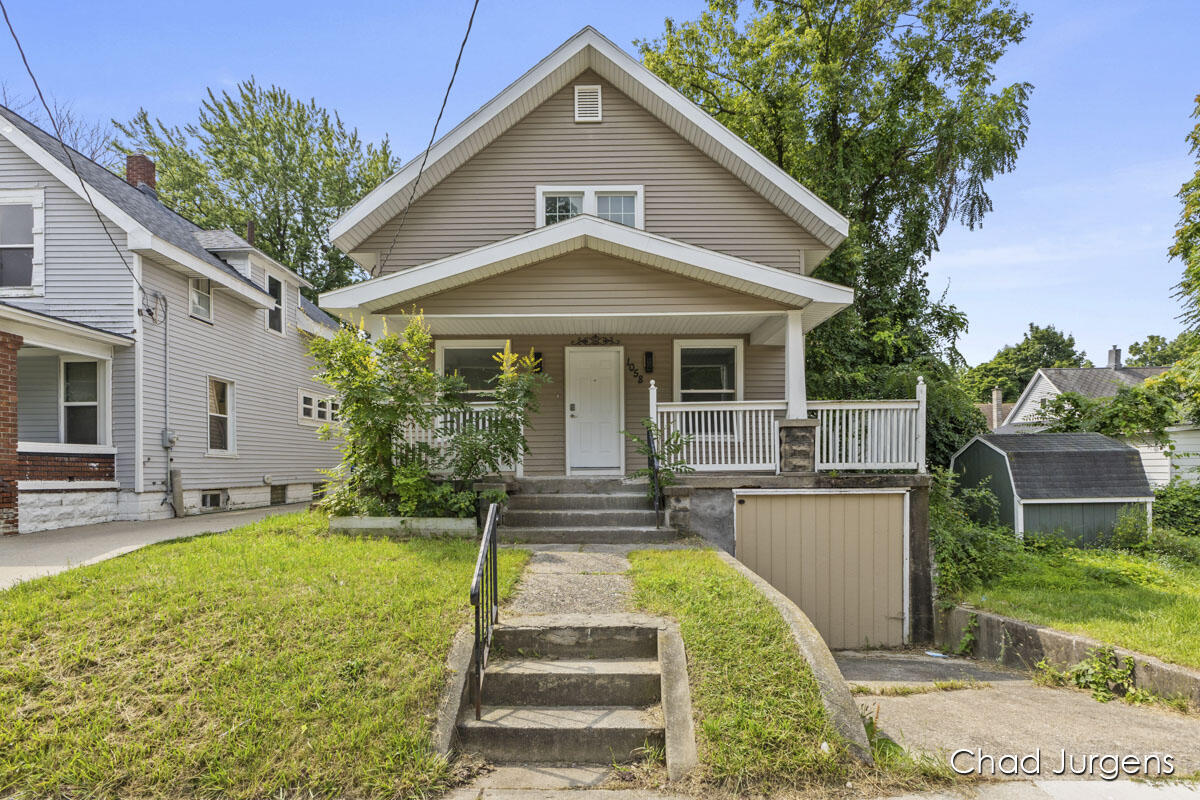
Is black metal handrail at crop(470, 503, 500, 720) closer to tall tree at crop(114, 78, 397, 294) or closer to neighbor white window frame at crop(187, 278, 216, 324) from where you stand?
neighbor white window frame at crop(187, 278, 216, 324)

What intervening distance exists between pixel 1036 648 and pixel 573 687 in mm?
4617

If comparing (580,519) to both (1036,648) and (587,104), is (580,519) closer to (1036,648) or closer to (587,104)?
(1036,648)

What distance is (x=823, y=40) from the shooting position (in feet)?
49.6

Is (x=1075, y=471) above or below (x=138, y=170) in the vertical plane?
below

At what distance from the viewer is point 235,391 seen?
42.9 ft

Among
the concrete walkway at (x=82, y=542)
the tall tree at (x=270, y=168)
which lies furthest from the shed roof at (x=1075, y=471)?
the tall tree at (x=270, y=168)

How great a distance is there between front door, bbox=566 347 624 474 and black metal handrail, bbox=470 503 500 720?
5.28 m

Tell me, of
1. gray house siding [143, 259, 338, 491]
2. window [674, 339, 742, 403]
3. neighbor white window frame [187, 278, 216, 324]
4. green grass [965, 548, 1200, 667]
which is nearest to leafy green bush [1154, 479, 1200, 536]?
green grass [965, 548, 1200, 667]

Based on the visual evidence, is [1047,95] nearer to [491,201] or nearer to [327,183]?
[491,201]

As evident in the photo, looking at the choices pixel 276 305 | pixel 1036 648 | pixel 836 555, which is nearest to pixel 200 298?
pixel 276 305

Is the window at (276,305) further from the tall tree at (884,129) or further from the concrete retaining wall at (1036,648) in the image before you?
the concrete retaining wall at (1036,648)

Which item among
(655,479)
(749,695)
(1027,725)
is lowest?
(1027,725)

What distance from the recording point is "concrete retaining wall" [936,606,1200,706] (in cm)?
451

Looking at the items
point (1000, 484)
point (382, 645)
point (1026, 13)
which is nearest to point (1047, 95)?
point (1026, 13)
